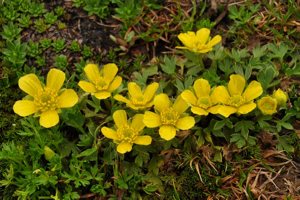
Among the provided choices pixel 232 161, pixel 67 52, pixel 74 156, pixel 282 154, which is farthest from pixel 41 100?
pixel 282 154

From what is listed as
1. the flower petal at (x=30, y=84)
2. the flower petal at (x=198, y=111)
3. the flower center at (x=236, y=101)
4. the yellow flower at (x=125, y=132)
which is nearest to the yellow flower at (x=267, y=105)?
the flower center at (x=236, y=101)

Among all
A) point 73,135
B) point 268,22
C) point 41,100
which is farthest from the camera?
point 268,22

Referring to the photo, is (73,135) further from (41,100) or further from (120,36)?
(120,36)

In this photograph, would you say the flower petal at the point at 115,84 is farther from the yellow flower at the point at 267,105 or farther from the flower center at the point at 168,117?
the yellow flower at the point at 267,105

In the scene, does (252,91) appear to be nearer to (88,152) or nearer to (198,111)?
(198,111)

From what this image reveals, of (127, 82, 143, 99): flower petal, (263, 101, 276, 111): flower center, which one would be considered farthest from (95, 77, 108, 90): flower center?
(263, 101, 276, 111): flower center
